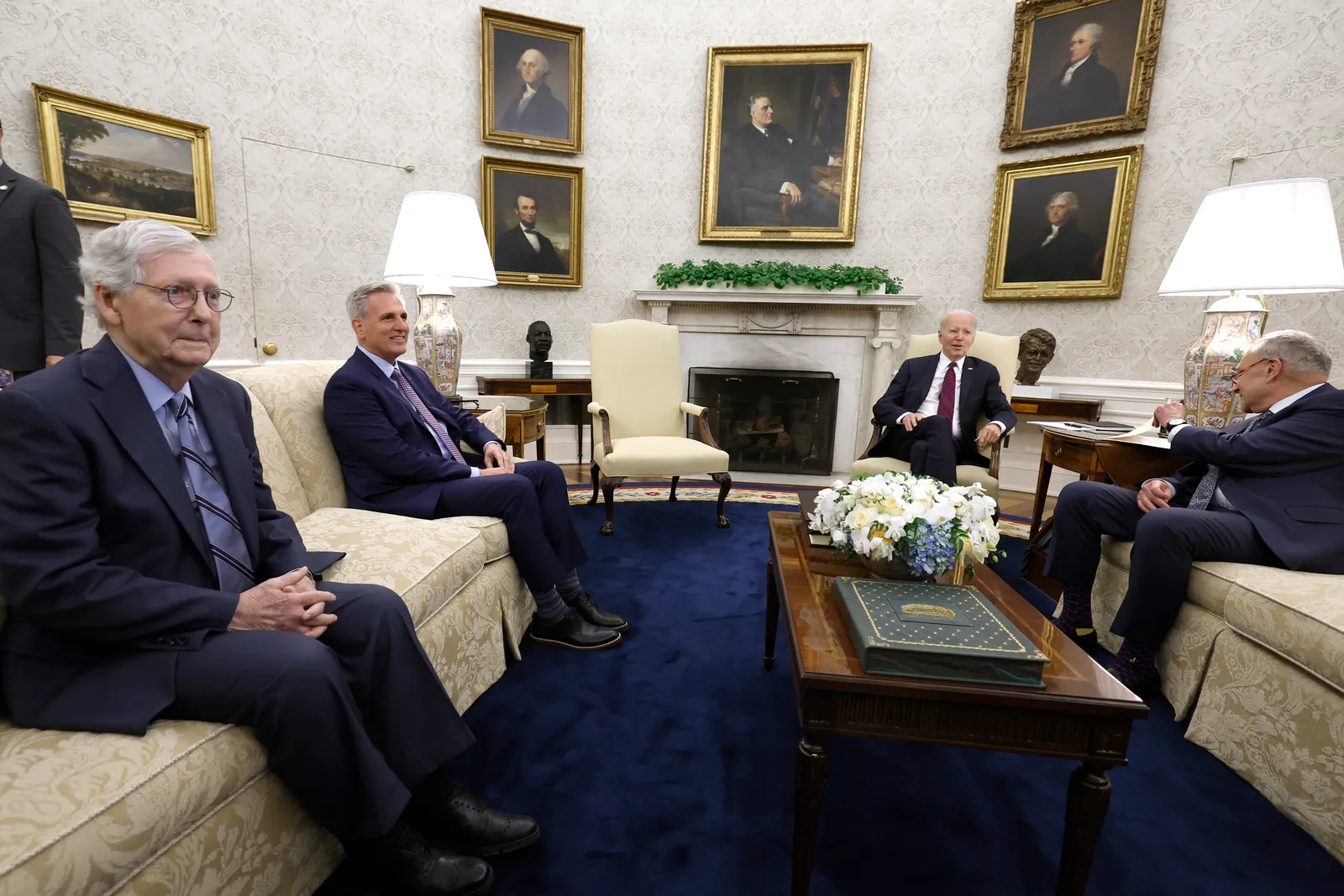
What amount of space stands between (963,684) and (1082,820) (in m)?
0.35

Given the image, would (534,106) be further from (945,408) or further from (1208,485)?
(1208,485)

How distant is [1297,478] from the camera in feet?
6.82

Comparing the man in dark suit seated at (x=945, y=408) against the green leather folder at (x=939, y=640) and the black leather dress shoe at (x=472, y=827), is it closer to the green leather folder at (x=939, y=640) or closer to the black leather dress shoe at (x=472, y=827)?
the green leather folder at (x=939, y=640)

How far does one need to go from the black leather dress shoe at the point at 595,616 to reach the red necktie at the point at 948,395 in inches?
95.6

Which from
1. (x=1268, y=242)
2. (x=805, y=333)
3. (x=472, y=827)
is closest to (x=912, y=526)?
(x=472, y=827)

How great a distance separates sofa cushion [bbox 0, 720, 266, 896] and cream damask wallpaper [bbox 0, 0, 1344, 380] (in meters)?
4.21

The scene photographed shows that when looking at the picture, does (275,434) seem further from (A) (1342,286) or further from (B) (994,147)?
(B) (994,147)

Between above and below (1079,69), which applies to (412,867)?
below

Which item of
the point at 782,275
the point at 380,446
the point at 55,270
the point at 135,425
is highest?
the point at 782,275

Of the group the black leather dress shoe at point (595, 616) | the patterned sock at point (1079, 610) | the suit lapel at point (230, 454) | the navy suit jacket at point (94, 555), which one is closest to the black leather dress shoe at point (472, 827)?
the navy suit jacket at point (94, 555)

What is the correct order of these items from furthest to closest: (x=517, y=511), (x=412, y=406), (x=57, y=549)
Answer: (x=412, y=406)
(x=517, y=511)
(x=57, y=549)

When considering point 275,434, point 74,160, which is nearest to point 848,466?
point 275,434

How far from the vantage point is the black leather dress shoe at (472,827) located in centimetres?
145

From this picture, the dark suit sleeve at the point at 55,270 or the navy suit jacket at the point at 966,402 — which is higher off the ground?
the dark suit sleeve at the point at 55,270
